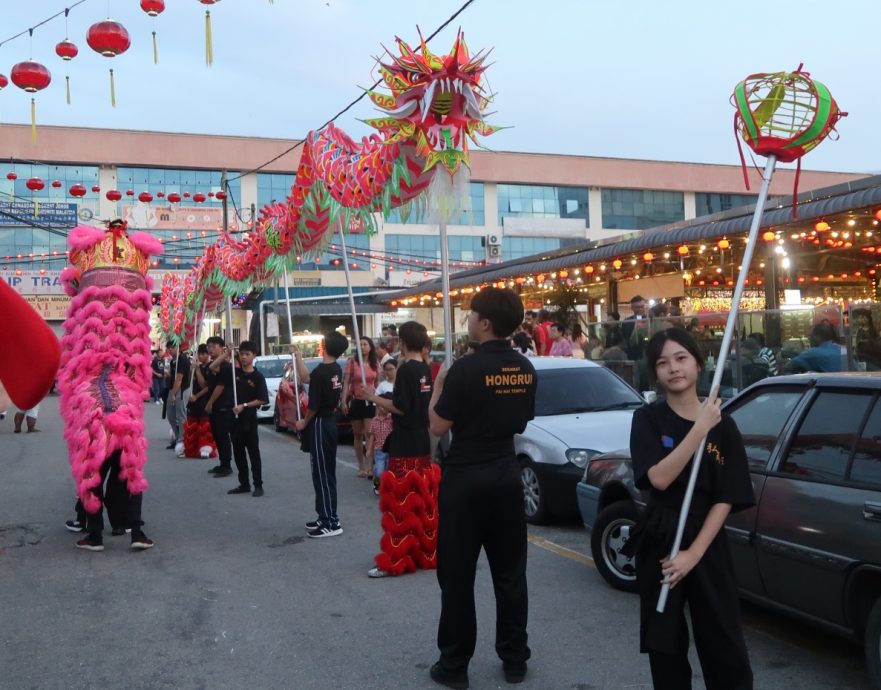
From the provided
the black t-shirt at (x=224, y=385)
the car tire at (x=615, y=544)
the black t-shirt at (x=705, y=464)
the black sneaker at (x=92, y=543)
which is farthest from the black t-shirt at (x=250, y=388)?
the black t-shirt at (x=705, y=464)

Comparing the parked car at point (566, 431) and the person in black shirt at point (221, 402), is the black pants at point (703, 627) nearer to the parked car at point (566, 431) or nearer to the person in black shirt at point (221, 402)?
the parked car at point (566, 431)

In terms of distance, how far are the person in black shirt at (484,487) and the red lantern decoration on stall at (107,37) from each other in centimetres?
695

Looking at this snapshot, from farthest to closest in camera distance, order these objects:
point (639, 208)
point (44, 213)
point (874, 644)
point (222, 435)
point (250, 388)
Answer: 1. point (639, 208)
2. point (44, 213)
3. point (222, 435)
4. point (250, 388)
5. point (874, 644)

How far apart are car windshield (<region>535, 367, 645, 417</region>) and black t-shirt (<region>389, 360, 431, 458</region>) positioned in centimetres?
236

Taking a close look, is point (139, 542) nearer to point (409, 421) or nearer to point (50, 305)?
point (409, 421)

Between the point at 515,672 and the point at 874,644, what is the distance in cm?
165

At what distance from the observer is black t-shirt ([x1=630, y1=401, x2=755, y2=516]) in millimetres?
3096

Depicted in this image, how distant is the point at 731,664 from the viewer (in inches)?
120

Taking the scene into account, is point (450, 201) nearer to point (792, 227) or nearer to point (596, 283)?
point (792, 227)

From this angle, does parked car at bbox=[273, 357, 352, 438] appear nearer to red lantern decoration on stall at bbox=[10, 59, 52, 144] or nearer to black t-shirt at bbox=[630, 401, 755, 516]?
red lantern decoration on stall at bbox=[10, 59, 52, 144]

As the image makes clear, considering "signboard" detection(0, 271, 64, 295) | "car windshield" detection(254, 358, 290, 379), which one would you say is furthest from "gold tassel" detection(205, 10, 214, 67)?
"signboard" detection(0, 271, 64, 295)

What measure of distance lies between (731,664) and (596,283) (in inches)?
934

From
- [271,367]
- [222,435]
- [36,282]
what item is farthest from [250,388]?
[36,282]

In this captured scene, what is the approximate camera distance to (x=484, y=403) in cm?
421
